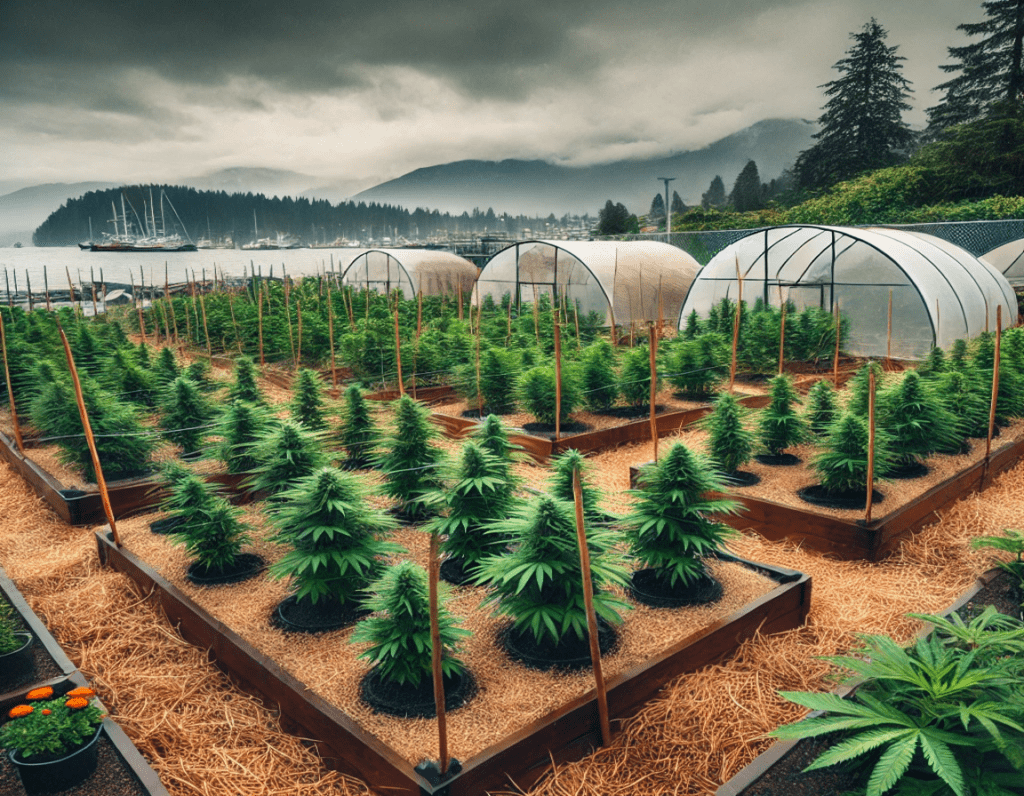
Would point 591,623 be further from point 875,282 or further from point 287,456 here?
point 875,282

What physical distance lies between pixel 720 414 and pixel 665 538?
2239mm

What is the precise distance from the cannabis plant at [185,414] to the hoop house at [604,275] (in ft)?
27.8

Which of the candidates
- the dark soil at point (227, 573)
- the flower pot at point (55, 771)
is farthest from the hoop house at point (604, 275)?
the flower pot at point (55, 771)

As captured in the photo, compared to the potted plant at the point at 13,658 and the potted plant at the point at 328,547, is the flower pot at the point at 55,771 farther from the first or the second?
the potted plant at the point at 328,547

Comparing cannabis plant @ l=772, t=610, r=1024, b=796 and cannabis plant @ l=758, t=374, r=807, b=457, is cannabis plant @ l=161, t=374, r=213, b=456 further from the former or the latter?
cannabis plant @ l=772, t=610, r=1024, b=796

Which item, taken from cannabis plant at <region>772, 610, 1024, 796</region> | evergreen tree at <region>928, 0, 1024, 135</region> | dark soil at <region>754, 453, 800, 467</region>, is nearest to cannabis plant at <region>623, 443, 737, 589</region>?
cannabis plant at <region>772, 610, 1024, 796</region>

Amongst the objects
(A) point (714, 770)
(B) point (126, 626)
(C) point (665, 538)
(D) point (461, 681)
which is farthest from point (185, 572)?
(A) point (714, 770)

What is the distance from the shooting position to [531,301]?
1631cm

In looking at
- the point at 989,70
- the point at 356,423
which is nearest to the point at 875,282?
the point at 356,423

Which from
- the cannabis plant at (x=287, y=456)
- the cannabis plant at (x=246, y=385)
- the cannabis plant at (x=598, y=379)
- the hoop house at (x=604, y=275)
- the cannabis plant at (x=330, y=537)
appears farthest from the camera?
the hoop house at (x=604, y=275)

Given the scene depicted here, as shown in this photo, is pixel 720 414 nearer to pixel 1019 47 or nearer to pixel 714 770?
pixel 714 770

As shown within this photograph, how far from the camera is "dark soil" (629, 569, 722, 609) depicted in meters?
3.95

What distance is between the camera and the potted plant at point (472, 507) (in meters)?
3.98

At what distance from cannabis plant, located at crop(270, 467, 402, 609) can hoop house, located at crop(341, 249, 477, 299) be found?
49.7ft
